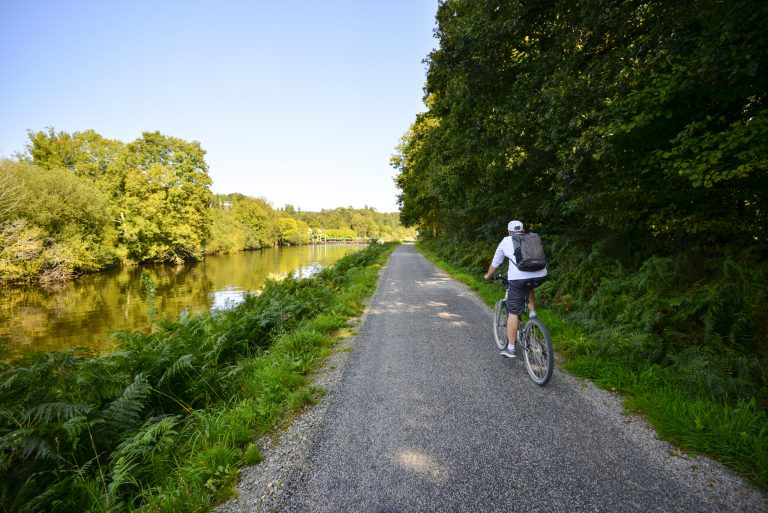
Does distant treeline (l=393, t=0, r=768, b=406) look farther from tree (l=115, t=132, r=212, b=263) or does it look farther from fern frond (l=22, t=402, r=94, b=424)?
tree (l=115, t=132, r=212, b=263)

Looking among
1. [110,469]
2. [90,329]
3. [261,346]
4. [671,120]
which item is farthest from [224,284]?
[671,120]

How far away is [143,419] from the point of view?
3.60m

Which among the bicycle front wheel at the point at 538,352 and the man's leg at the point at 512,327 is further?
the man's leg at the point at 512,327

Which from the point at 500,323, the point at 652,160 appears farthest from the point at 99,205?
the point at 652,160

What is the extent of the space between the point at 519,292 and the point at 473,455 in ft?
7.86

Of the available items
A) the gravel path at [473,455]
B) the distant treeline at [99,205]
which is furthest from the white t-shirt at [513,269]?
the distant treeline at [99,205]

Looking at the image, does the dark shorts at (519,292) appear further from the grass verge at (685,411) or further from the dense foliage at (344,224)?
the dense foliage at (344,224)

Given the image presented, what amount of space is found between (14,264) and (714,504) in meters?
27.4

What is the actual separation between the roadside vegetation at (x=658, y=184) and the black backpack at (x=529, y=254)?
5.04 feet

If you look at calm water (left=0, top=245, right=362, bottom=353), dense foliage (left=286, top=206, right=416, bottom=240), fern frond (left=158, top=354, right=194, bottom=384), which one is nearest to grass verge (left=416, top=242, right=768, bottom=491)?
fern frond (left=158, top=354, right=194, bottom=384)

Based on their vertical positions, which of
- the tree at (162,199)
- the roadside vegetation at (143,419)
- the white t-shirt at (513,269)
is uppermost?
the tree at (162,199)

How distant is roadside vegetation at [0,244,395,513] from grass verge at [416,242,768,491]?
3.55 m

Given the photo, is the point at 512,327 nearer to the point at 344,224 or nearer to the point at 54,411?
the point at 54,411

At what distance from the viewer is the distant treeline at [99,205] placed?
715 inches
